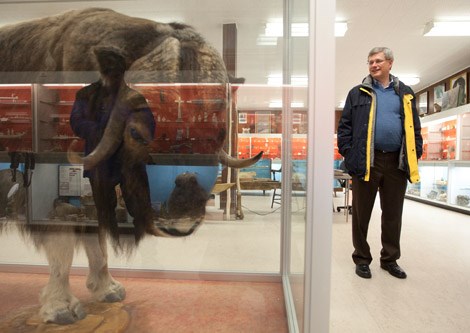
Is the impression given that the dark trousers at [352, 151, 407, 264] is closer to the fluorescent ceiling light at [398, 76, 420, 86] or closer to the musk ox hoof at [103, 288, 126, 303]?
the musk ox hoof at [103, 288, 126, 303]

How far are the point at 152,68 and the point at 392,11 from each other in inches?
158

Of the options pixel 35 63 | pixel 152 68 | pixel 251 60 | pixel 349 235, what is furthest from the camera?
pixel 349 235

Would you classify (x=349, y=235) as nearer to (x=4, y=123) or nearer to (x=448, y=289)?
(x=448, y=289)

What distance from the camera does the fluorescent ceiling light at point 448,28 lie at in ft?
14.9

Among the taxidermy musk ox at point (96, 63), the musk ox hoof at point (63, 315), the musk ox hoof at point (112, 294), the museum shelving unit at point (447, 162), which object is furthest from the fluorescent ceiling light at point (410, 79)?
the musk ox hoof at point (63, 315)

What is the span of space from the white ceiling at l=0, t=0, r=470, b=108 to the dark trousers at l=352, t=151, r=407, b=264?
1.23 metres

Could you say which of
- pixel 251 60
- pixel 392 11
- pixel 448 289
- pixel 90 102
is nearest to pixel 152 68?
pixel 90 102

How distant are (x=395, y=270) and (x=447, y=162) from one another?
477cm

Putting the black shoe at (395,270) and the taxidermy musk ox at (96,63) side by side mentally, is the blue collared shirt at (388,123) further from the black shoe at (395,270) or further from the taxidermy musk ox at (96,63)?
the taxidermy musk ox at (96,63)

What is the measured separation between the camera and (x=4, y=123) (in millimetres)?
1444

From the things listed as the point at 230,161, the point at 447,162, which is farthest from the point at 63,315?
the point at 447,162

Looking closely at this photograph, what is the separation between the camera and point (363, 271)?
243cm

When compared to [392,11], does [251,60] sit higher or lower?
lower

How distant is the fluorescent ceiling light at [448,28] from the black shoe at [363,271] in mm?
3690
